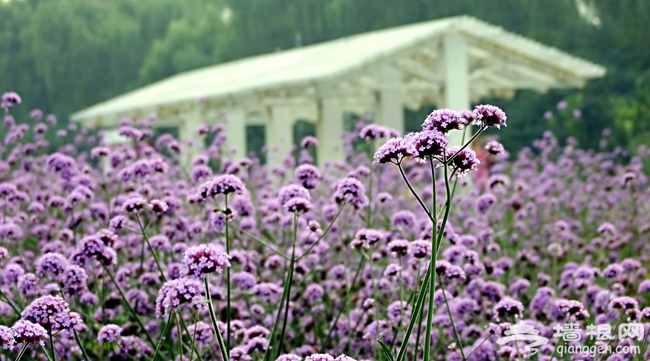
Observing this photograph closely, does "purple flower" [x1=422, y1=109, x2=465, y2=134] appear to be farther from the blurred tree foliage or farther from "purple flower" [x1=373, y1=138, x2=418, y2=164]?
the blurred tree foliage

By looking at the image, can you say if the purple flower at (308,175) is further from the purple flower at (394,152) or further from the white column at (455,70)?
the white column at (455,70)

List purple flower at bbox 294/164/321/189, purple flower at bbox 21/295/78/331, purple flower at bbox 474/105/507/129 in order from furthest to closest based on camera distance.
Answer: purple flower at bbox 294/164/321/189 → purple flower at bbox 21/295/78/331 → purple flower at bbox 474/105/507/129

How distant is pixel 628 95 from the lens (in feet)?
122

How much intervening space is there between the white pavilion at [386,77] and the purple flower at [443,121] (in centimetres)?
924

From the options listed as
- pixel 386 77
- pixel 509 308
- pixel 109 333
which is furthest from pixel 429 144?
pixel 386 77

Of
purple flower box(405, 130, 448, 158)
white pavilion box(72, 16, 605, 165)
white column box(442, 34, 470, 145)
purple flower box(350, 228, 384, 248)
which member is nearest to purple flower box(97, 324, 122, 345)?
purple flower box(350, 228, 384, 248)

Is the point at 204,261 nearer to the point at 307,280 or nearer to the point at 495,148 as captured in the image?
the point at 495,148

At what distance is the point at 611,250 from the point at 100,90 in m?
48.9

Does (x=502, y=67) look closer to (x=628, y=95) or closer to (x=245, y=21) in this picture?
(x=628, y=95)

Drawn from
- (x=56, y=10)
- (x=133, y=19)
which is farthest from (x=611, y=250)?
(x=133, y=19)

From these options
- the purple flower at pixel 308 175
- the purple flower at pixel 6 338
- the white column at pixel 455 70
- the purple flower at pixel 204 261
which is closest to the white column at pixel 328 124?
the white column at pixel 455 70

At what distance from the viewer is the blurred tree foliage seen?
3881 centimetres

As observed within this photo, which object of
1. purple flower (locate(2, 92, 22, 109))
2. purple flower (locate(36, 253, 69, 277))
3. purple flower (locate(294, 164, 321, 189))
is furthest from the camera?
purple flower (locate(2, 92, 22, 109))

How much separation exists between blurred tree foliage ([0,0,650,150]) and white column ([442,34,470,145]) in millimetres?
19971
